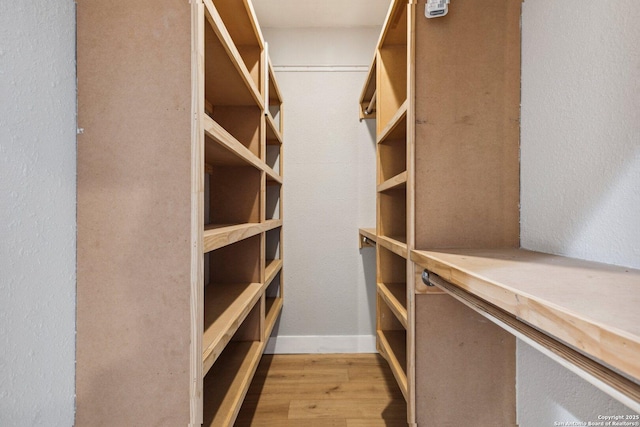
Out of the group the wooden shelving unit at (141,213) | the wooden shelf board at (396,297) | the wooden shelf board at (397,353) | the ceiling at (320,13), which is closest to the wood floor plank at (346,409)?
the wooden shelf board at (397,353)

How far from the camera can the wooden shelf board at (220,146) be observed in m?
0.82

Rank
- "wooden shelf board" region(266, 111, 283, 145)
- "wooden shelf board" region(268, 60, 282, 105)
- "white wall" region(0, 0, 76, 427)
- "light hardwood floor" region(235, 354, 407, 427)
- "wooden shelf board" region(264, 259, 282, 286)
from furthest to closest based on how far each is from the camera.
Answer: "wooden shelf board" region(268, 60, 282, 105), "wooden shelf board" region(266, 111, 283, 145), "wooden shelf board" region(264, 259, 282, 286), "light hardwood floor" region(235, 354, 407, 427), "white wall" region(0, 0, 76, 427)

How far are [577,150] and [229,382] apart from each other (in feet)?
4.48

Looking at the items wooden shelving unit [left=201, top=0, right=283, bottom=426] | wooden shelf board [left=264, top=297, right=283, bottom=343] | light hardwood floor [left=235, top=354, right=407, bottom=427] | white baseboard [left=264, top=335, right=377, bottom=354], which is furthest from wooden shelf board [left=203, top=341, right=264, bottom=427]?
white baseboard [left=264, top=335, right=377, bottom=354]

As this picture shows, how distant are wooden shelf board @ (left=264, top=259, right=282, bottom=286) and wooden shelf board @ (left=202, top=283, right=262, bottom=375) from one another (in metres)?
0.11

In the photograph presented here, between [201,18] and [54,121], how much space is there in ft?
1.37

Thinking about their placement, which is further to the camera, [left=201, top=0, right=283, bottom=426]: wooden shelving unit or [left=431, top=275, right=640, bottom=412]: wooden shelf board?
[left=201, top=0, right=283, bottom=426]: wooden shelving unit

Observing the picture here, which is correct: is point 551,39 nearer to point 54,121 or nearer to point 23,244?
point 54,121

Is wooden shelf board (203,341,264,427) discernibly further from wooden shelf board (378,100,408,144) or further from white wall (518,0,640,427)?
wooden shelf board (378,100,408,144)

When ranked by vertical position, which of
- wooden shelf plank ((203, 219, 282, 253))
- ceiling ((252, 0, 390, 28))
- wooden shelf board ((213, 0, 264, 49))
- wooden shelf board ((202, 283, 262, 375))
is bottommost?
wooden shelf board ((202, 283, 262, 375))

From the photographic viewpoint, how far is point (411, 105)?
1.03 meters

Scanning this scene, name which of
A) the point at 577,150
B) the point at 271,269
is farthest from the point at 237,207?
the point at 577,150

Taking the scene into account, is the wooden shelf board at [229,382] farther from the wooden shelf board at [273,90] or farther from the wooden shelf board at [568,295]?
the wooden shelf board at [273,90]

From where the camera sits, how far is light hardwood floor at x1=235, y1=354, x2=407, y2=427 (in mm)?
1470
